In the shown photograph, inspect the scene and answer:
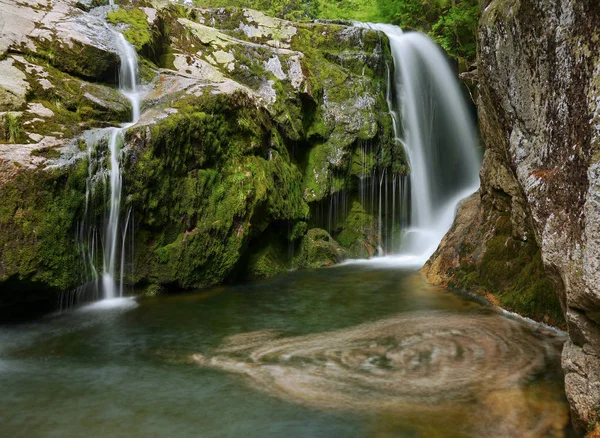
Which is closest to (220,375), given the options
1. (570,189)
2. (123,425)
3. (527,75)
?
(123,425)

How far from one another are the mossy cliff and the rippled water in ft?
4.90

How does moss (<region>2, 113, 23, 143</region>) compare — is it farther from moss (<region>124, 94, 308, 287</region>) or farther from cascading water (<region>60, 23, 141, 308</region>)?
moss (<region>124, 94, 308, 287</region>)

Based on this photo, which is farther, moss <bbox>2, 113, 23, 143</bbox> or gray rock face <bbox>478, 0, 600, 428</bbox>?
moss <bbox>2, 113, 23, 143</bbox>

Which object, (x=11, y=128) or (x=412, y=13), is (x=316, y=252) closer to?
(x=11, y=128)

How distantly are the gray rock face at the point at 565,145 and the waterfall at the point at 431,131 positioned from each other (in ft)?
33.0

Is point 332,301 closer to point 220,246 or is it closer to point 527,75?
→ point 220,246

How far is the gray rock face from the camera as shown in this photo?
3037 mm

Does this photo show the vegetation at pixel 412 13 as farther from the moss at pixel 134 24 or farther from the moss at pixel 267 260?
the moss at pixel 134 24

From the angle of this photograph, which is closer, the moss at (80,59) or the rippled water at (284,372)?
the rippled water at (284,372)

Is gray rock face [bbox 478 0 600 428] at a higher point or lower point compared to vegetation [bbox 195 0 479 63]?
lower

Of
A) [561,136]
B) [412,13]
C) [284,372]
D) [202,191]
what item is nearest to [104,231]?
[202,191]

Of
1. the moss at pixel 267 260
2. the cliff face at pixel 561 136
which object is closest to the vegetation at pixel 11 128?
the moss at pixel 267 260

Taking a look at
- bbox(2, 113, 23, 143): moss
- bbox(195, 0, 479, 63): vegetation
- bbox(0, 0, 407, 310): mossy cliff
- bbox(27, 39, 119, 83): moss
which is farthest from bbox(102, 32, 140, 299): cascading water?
bbox(195, 0, 479, 63): vegetation

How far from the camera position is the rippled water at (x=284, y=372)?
3938mm
